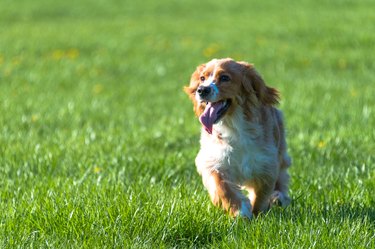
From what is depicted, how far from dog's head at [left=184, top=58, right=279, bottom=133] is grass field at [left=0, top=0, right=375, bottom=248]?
0.61 meters

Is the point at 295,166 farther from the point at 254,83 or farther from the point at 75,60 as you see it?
the point at 75,60

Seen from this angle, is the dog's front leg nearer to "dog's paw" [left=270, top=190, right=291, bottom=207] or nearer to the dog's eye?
"dog's paw" [left=270, top=190, right=291, bottom=207]

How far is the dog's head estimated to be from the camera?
5.45 m

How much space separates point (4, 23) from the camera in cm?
2192

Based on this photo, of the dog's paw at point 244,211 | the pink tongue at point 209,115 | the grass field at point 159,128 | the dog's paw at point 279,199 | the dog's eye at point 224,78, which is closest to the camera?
the grass field at point 159,128

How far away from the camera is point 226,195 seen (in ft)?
17.8

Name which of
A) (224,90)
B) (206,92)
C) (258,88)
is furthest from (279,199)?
(206,92)

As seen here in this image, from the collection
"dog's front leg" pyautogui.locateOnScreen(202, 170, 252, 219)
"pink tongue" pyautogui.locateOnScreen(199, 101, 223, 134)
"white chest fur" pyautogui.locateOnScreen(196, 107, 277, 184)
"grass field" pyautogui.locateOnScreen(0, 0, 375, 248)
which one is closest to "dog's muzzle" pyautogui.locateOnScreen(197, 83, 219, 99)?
"pink tongue" pyautogui.locateOnScreen(199, 101, 223, 134)

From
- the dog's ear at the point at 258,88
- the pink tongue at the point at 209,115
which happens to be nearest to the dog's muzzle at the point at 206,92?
the pink tongue at the point at 209,115

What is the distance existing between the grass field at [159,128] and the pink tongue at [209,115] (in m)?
0.51

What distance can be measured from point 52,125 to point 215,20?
13179 mm

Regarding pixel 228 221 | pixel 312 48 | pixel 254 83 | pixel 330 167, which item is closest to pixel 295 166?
pixel 330 167

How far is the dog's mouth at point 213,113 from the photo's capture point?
5445 mm

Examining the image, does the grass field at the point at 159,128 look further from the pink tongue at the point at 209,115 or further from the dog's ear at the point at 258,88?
the dog's ear at the point at 258,88
